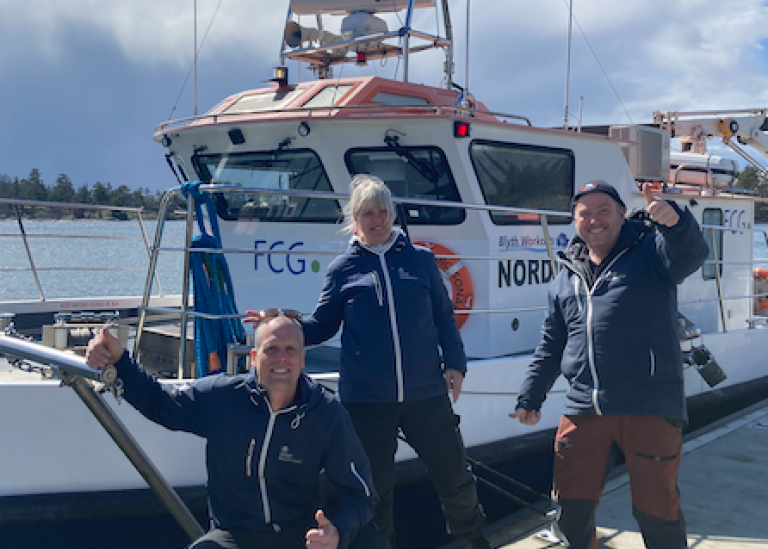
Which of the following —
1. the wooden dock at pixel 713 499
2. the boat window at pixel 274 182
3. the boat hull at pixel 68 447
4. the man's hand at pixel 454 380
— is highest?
the boat window at pixel 274 182

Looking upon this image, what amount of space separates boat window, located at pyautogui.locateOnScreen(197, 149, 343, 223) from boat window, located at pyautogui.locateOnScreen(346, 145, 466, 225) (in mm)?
284

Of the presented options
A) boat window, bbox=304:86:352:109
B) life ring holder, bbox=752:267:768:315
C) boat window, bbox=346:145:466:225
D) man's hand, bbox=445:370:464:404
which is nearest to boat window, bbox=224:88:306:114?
boat window, bbox=304:86:352:109

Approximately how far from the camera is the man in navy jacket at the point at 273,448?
224cm

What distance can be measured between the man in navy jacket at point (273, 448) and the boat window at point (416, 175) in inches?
98.0

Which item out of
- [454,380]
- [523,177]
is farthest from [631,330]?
[523,177]

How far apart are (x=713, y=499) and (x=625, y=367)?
88.4 inches

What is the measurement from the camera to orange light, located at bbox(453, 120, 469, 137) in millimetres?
4410

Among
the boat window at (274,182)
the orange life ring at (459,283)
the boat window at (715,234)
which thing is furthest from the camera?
the boat window at (715,234)

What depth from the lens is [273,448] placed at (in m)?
2.24

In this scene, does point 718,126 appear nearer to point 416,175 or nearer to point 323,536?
point 416,175

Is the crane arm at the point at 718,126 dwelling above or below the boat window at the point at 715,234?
above

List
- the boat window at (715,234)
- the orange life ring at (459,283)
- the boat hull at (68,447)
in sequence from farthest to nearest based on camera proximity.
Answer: the boat window at (715,234) → the orange life ring at (459,283) → the boat hull at (68,447)

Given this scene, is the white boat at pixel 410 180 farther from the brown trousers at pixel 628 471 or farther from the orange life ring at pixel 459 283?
the brown trousers at pixel 628 471

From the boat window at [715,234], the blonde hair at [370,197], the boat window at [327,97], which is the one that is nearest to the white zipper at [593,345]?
the blonde hair at [370,197]
